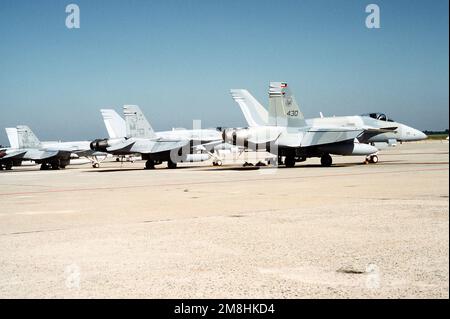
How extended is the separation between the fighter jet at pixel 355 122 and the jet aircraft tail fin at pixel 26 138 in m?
22.0

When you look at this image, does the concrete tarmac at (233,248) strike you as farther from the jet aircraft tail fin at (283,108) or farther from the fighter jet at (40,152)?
the fighter jet at (40,152)

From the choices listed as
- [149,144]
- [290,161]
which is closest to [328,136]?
[290,161]

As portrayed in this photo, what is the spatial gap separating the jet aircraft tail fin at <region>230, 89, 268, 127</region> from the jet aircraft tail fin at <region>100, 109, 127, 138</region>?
14139mm

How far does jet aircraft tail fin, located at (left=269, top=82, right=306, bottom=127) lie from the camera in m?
28.3

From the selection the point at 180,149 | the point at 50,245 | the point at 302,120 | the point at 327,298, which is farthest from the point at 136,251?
the point at 180,149

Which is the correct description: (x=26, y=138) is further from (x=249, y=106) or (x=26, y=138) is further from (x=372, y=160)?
(x=372, y=160)

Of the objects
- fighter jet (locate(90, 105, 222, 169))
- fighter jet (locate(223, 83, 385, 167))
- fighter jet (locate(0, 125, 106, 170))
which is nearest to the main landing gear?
fighter jet (locate(223, 83, 385, 167))

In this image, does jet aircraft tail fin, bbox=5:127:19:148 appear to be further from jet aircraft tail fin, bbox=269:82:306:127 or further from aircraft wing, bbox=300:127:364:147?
aircraft wing, bbox=300:127:364:147

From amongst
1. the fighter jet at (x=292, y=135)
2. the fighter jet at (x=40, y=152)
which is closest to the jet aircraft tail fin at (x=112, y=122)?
the fighter jet at (x=40, y=152)

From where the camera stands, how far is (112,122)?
43.4m

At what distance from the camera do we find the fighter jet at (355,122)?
97.1ft

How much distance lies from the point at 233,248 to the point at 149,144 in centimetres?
2915

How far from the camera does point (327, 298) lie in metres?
4.57
